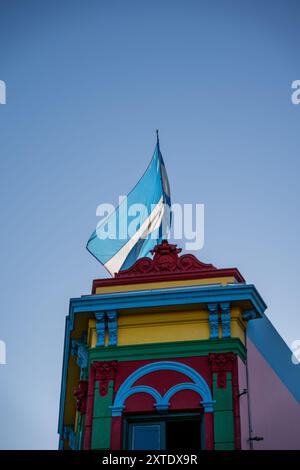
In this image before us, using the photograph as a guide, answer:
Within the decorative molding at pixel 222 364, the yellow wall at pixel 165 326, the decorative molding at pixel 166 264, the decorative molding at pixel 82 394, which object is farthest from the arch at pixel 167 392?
the decorative molding at pixel 166 264

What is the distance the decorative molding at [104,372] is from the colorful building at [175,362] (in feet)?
0.07

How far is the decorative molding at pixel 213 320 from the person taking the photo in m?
17.0

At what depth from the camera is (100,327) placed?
17547 millimetres

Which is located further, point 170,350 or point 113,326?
point 113,326

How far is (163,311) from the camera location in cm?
1741

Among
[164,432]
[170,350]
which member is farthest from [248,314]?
[164,432]

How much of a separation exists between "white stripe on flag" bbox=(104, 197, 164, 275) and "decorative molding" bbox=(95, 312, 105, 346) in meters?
3.52

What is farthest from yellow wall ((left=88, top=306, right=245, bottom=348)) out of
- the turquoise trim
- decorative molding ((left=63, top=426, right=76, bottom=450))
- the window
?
decorative molding ((left=63, top=426, right=76, bottom=450))

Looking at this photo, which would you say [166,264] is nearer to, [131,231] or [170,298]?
[170,298]

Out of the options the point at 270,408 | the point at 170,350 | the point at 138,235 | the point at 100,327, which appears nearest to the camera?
the point at 170,350

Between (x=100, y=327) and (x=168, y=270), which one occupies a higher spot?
(x=168, y=270)

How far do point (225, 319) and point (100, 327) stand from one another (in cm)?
261

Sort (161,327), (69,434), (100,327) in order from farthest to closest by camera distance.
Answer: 1. (69,434)
2. (100,327)
3. (161,327)
